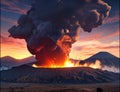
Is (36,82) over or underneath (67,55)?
underneath

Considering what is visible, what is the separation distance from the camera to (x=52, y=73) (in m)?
143

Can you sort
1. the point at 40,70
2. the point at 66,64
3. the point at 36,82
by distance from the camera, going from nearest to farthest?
the point at 36,82 < the point at 40,70 < the point at 66,64

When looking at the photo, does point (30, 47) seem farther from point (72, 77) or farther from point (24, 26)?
point (72, 77)

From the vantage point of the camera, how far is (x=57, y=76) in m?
140

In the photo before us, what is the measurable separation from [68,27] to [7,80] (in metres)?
41.4

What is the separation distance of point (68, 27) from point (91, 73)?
26841 mm

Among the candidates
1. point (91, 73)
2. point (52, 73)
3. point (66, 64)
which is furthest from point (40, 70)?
point (91, 73)

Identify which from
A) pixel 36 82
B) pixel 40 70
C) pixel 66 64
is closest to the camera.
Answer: pixel 36 82

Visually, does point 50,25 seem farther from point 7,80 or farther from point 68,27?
point 7,80

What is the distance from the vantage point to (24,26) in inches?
6088

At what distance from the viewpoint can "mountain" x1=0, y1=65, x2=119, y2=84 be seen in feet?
456

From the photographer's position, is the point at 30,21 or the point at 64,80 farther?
the point at 30,21

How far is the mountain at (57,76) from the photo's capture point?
13902 centimetres

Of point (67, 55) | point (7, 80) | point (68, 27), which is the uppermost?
point (68, 27)
